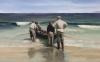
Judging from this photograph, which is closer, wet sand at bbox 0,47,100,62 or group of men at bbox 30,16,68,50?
wet sand at bbox 0,47,100,62

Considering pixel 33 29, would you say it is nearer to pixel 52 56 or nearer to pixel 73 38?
pixel 73 38

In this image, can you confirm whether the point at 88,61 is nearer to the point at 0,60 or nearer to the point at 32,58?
the point at 32,58

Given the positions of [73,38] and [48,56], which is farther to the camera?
[73,38]

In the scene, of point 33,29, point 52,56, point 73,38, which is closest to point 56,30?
point 52,56

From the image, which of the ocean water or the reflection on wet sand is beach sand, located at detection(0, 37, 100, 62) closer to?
the reflection on wet sand

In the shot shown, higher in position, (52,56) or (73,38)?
(52,56)

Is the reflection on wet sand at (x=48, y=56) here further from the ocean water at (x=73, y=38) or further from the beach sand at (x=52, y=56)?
the ocean water at (x=73, y=38)

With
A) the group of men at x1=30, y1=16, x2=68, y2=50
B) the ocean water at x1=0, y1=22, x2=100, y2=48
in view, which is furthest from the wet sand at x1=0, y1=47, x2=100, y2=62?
the ocean water at x1=0, y1=22, x2=100, y2=48

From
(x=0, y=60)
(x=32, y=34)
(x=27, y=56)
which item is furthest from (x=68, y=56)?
(x=32, y=34)

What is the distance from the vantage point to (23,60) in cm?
1156

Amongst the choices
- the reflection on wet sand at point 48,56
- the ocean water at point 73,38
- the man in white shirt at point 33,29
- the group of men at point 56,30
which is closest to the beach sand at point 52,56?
the reflection on wet sand at point 48,56

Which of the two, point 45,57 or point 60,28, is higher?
point 60,28

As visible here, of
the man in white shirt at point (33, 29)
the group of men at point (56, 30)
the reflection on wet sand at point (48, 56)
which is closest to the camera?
the reflection on wet sand at point (48, 56)

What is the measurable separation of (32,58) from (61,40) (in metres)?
2.78
